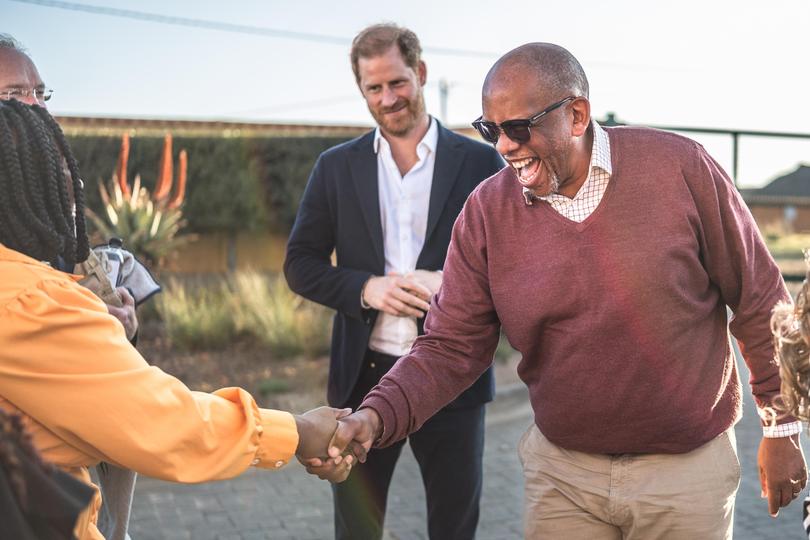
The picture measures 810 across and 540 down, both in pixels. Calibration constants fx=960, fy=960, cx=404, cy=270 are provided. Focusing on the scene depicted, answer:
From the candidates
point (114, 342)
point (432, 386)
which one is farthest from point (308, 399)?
point (114, 342)

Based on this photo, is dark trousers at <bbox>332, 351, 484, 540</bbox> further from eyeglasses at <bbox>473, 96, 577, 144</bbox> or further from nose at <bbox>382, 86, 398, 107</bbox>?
eyeglasses at <bbox>473, 96, 577, 144</bbox>

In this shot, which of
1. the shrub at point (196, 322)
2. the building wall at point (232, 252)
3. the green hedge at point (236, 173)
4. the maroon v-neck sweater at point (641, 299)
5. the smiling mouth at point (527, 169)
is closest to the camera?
the maroon v-neck sweater at point (641, 299)

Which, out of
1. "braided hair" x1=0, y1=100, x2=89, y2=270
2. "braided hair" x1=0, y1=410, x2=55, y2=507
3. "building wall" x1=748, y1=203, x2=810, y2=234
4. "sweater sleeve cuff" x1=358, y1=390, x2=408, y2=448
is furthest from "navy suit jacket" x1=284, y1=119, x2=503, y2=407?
"building wall" x1=748, y1=203, x2=810, y2=234

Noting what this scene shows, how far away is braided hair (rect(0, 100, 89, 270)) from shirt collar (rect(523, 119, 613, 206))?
1.46 m

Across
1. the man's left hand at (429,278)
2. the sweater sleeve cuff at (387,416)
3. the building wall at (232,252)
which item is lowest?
the building wall at (232,252)

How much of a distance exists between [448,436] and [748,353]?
1467mm

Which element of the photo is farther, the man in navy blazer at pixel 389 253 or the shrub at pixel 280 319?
the shrub at pixel 280 319

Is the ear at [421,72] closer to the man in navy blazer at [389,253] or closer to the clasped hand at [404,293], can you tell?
the man in navy blazer at [389,253]

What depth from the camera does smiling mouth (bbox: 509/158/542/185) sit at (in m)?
3.12

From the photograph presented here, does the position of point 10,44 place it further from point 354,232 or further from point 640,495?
point 640,495

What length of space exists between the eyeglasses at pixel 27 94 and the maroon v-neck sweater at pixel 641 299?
68.9 inches

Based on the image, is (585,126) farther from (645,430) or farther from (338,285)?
(338,285)

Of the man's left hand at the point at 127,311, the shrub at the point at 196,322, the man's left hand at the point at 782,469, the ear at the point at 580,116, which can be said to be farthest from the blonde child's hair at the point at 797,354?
the shrub at the point at 196,322

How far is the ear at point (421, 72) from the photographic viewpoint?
14.6ft
